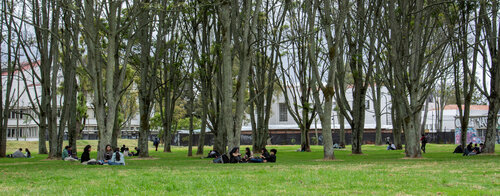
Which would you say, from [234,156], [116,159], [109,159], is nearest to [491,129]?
[234,156]

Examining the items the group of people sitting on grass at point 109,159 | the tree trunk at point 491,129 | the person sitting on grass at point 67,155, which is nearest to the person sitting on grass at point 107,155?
the group of people sitting on grass at point 109,159

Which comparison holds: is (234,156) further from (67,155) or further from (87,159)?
(67,155)

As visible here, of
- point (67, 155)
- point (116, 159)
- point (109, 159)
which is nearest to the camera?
point (116, 159)

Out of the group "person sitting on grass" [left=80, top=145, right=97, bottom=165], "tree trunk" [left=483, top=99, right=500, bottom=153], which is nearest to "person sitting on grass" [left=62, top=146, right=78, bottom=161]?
"person sitting on grass" [left=80, top=145, right=97, bottom=165]

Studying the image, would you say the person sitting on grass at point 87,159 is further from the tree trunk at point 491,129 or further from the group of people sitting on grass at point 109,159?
the tree trunk at point 491,129

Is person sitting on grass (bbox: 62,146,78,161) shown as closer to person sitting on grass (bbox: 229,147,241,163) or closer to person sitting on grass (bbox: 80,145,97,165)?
person sitting on grass (bbox: 80,145,97,165)

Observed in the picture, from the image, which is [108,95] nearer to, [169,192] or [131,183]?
[131,183]

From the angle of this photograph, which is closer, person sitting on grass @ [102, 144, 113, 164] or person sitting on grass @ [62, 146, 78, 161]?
person sitting on grass @ [102, 144, 113, 164]

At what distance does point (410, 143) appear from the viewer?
884 inches

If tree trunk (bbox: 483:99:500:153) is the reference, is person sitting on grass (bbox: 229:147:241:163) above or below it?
below

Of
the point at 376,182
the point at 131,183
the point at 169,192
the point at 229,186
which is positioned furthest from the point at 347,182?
the point at 131,183

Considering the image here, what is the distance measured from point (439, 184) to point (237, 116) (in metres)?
12.1

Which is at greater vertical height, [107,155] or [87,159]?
[107,155]

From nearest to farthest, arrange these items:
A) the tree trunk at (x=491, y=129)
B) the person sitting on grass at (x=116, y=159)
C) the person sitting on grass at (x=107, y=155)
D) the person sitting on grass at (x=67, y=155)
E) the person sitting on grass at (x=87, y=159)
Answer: the person sitting on grass at (x=116, y=159)
the person sitting on grass at (x=107, y=155)
the person sitting on grass at (x=87, y=159)
the person sitting on grass at (x=67, y=155)
the tree trunk at (x=491, y=129)
